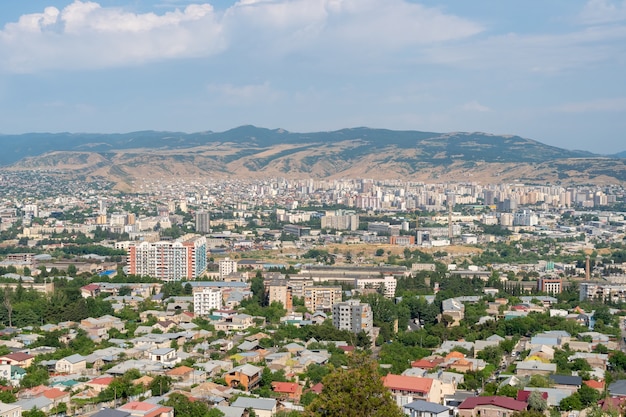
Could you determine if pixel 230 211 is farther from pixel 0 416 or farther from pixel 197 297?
pixel 0 416

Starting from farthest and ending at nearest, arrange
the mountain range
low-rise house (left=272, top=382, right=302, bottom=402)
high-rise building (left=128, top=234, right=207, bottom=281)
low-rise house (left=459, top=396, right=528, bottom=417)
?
1. the mountain range
2. high-rise building (left=128, top=234, right=207, bottom=281)
3. low-rise house (left=272, top=382, right=302, bottom=402)
4. low-rise house (left=459, top=396, right=528, bottom=417)

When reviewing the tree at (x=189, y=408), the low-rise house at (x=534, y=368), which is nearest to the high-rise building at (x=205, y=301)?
the low-rise house at (x=534, y=368)

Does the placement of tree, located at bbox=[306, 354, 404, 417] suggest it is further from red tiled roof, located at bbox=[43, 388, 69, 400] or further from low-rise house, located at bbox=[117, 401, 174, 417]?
red tiled roof, located at bbox=[43, 388, 69, 400]

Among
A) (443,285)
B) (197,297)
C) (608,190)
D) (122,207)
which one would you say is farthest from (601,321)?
(608,190)

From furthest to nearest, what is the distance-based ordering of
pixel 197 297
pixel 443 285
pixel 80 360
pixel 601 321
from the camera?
pixel 443 285, pixel 197 297, pixel 601 321, pixel 80 360

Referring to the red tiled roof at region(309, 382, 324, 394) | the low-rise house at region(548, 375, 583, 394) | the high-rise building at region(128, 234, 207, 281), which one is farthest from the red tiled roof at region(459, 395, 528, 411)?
the high-rise building at region(128, 234, 207, 281)

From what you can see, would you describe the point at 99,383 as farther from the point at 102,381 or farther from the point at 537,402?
the point at 537,402
